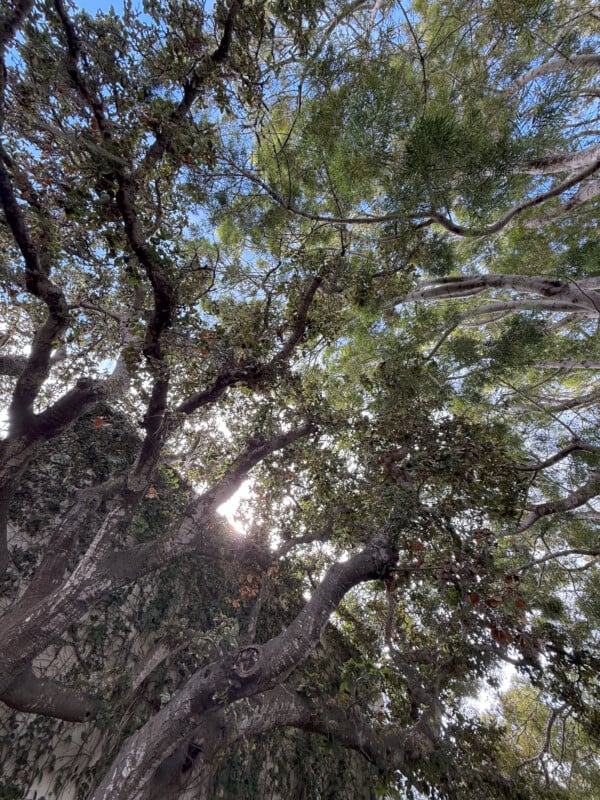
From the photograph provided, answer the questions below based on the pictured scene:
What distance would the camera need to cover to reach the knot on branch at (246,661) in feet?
6.91

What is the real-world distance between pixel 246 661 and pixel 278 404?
2.11 m

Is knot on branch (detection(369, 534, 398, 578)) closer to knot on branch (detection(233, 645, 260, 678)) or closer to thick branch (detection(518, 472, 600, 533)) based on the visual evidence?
knot on branch (detection(233, 645, 260, 678))

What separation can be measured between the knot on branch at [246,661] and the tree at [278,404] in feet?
0.06

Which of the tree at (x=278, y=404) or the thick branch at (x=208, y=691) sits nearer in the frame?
the thick branch at (x=208, y=691)

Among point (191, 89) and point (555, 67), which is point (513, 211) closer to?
point (555, 67)

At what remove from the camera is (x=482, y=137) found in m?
2.90

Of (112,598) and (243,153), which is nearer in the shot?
(112,598)

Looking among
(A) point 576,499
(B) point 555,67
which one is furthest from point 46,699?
(B) point 555,67

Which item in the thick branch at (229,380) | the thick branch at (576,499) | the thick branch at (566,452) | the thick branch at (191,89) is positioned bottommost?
the thick branch at (576,499)

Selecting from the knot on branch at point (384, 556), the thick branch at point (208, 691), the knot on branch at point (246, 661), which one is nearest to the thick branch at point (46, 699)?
the thick branch at point (208, 691)

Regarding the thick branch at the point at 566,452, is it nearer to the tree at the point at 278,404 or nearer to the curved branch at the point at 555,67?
the tree at the point at 278,404

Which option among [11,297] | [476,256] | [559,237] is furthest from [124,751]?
[559,237]

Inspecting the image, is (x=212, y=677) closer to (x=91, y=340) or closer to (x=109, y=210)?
(x=109, y=210)

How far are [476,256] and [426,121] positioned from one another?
319 centimetres
